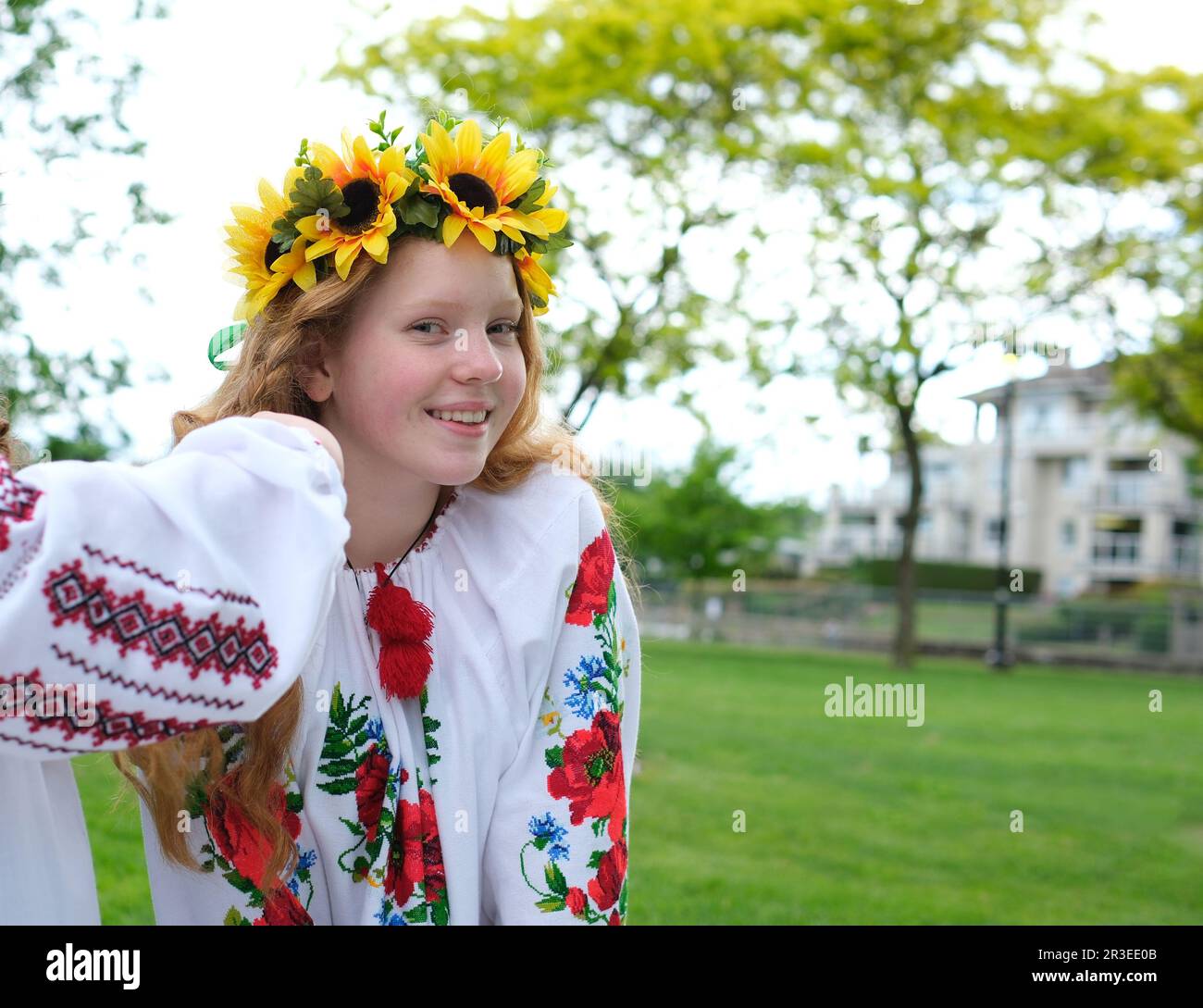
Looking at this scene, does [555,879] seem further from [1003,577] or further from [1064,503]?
[1064,503]

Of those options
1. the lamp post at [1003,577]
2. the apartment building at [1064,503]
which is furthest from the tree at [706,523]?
the lamp post at [1003,577]

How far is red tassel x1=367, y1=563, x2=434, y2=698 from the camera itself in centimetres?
207

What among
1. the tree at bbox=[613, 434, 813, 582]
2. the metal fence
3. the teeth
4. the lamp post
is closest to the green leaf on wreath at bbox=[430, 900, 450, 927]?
the teeth

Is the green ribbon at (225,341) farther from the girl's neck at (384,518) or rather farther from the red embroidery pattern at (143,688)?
the red embroidery pattern at (143,688)

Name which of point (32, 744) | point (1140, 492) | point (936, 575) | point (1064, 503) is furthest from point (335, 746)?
point (1064, 503)

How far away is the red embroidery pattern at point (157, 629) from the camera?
1188mm

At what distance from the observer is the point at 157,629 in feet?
4.00

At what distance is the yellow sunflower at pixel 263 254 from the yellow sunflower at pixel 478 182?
258 millimetres

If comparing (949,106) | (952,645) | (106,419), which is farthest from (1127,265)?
(106,419)

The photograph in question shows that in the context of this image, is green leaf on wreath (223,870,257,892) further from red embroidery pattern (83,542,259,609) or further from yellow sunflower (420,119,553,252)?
yellow sunflower (420,119,553,252)
